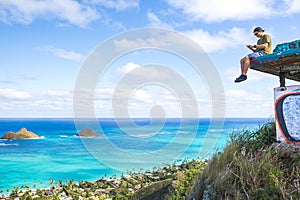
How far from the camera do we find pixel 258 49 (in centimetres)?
531

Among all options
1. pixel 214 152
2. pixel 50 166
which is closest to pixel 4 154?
pixel 50 166

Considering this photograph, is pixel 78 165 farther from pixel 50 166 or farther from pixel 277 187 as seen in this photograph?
pixel 277 187

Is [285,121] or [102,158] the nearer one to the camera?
[285,121]

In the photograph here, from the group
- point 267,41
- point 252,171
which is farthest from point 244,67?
point 252,171

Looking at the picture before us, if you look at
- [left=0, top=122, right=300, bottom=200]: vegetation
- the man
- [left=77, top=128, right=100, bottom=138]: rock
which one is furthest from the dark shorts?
[left=77, top=128, right=100, bottom=138]: rock

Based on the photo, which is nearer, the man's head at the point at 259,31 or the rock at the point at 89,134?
the man's head at the point at 259,31

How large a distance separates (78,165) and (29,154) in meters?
10.3

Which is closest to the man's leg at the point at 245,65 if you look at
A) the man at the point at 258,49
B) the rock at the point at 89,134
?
the man at the point at 258,49

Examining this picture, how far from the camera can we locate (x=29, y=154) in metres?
36.1

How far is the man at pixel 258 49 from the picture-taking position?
17.0ft

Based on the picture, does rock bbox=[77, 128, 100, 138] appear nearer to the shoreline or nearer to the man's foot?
the shoreline

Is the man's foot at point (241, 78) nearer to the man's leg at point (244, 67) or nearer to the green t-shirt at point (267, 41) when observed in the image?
the man's leg at point (244, 67)

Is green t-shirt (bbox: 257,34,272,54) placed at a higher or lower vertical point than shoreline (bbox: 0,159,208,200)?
higher

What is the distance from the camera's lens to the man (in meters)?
5.19
